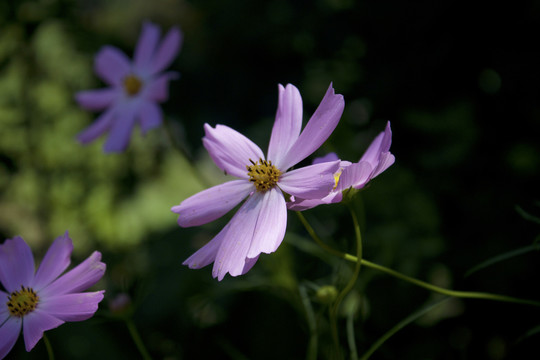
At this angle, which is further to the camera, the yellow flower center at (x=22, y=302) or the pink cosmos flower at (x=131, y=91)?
the pink cosmos flower at (x=131, y=91)

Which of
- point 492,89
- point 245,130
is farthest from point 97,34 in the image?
point 492,89

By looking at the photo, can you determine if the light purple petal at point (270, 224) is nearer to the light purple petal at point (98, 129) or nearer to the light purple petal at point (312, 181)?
the light purple petal at point (312, 181)

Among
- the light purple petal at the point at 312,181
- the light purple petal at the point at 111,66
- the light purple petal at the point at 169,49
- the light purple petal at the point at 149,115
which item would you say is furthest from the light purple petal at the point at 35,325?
the light purple petal at the point at 111,66

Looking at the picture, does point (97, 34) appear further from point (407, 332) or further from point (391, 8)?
point (407, 332)

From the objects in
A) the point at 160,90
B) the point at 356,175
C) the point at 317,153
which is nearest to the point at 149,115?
the point at 160,90

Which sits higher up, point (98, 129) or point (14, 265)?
point (98, 129)

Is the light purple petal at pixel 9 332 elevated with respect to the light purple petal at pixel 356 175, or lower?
elevated

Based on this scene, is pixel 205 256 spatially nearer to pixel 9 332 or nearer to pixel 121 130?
pixel 9 332
